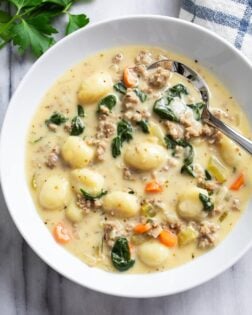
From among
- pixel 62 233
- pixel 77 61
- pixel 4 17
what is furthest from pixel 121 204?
pixel 4 17

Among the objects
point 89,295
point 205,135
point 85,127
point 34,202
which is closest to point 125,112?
point 85,127

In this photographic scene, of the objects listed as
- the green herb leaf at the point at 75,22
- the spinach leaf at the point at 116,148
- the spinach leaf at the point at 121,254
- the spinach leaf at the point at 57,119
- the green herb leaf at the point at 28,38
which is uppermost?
the green herb leaf at the point at 75,22

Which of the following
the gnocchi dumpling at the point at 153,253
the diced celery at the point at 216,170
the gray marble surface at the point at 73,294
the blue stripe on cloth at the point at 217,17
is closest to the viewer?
the gnocchi dumpling at the point at 153,253

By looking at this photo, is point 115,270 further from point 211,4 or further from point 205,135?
point 211,4

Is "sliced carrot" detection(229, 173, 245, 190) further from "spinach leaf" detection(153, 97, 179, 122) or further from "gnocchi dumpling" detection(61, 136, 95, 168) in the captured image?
"gnocchi dumpling" detection(61, 136, 95, 168)

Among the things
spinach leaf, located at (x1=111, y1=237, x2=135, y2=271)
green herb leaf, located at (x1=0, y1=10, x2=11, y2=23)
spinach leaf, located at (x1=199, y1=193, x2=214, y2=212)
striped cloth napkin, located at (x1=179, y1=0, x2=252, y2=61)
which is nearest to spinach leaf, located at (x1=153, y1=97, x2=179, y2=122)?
spinach leaf, located at (x1=199, y1=193, x2=214, y2=212)

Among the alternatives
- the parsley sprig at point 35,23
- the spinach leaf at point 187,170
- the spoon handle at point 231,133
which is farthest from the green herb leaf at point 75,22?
the spinach leaf at point 187,170

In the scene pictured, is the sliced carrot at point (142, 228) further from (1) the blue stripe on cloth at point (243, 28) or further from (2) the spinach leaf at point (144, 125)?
(1) the blue stripe on cloth at point (243, 28)
